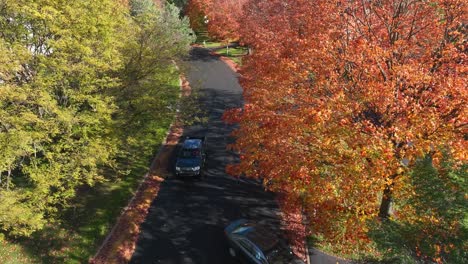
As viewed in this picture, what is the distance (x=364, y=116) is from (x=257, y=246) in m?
7.20

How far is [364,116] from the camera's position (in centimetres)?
1290

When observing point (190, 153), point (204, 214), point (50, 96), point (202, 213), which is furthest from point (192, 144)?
point (50, 96)

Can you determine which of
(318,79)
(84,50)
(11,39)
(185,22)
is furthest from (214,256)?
(185,22)

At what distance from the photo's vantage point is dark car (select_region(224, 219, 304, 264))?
13953 mm

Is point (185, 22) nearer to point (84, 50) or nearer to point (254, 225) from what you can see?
point (84, 50)

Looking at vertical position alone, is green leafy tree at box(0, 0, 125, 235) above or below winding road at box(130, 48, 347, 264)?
above

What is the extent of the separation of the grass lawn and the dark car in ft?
23.8

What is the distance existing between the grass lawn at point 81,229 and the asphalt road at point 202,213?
216 cm

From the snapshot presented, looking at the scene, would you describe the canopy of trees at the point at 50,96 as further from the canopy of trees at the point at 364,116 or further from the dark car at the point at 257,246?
the dark car at the point at 257,246

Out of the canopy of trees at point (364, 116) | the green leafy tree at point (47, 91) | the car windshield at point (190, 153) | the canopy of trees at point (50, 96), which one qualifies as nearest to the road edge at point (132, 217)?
the car windshield at point (190, 153)

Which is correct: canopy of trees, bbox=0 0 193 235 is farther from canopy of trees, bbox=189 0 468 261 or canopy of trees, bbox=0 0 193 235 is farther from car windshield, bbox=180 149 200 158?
canopy of trees, bbox=189 0 468 261

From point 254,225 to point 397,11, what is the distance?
465 inches

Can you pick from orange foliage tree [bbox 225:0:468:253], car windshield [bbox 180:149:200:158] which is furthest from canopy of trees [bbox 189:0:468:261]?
car windshield [bbox 180:149:200:158]

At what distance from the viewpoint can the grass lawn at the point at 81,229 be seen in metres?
15.8
